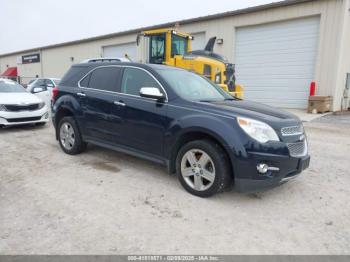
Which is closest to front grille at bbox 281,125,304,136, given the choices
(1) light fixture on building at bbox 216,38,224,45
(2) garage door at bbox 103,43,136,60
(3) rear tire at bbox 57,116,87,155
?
(3) rear tire at bbox 57,116,87,155

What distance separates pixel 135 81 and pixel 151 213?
2.10 metres

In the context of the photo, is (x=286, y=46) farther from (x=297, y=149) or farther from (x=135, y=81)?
(x=297, y=149)

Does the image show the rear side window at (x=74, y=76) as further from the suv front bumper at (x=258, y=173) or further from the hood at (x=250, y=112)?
the suv front bumper at (x=258, y=173)

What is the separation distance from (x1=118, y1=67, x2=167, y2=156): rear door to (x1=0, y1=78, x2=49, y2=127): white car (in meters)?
4.51

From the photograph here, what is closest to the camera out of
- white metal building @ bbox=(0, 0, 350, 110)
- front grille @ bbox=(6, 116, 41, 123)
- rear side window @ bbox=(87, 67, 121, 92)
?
rear side window @ bbox=(87, 67, 121, 92)

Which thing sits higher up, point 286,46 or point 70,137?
point 286,46

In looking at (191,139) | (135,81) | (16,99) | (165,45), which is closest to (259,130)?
(191,139)

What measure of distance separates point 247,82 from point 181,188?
11698 mm

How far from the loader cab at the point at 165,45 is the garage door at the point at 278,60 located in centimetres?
425

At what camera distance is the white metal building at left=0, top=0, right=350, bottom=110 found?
37.8 ft

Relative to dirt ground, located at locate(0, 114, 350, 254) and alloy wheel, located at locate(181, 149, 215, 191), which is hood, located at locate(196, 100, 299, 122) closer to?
alloy wheel, located at locate(181, 149, 215, 191)

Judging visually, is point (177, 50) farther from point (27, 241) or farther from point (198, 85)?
point (27, 241)

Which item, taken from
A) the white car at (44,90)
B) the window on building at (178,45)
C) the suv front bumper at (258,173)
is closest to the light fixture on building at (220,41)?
the window on building at (178,45)

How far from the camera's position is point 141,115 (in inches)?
160
